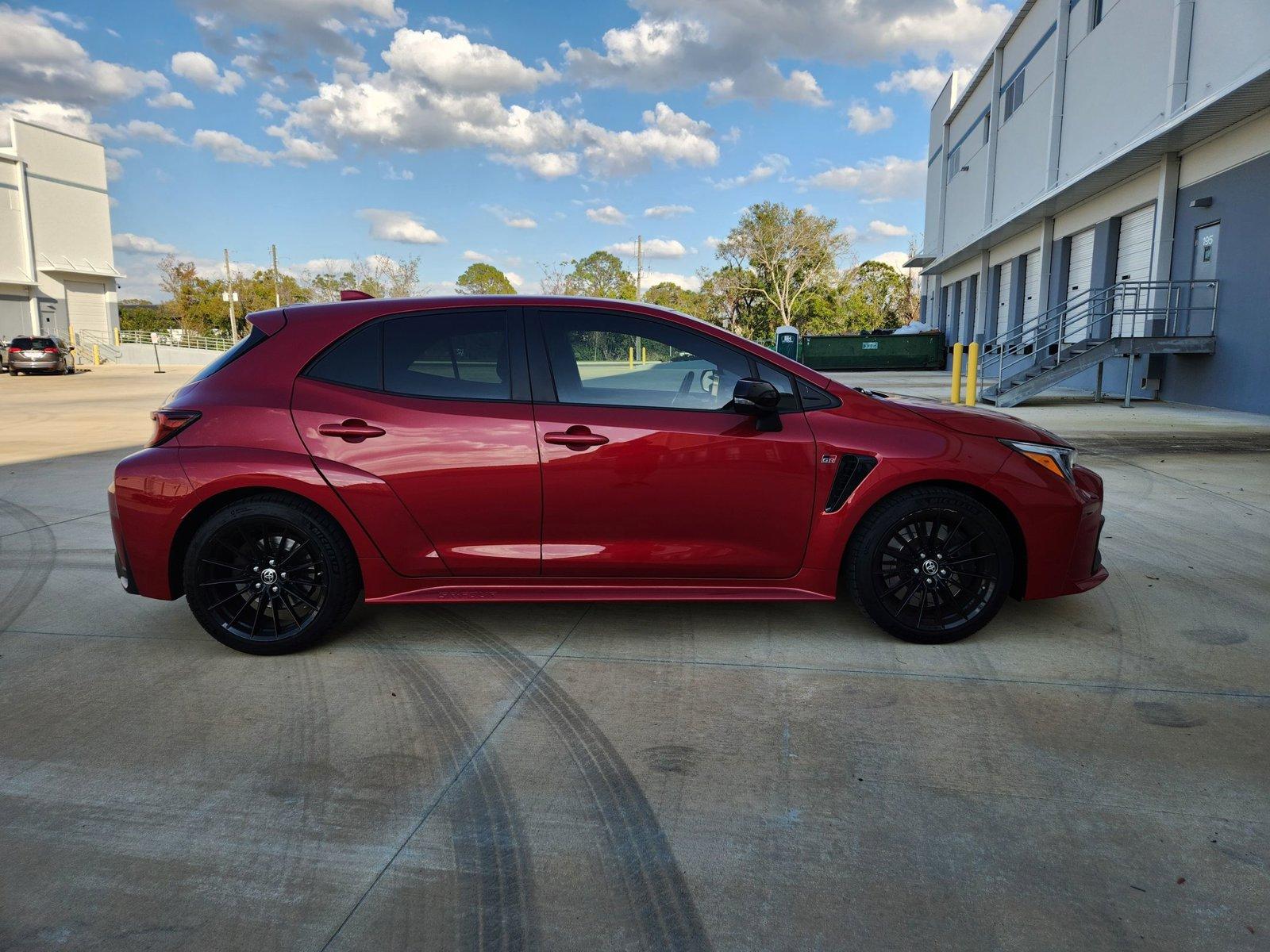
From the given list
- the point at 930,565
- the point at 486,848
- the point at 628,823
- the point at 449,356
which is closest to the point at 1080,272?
the point at 930,565

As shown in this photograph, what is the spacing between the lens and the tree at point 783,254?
57375mm

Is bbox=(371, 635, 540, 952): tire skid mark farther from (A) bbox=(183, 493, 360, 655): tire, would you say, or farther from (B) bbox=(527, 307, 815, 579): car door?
(B) bbox=(527, 307, 815, 579): car door

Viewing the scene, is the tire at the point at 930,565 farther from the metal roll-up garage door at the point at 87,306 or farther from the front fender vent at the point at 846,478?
the metal roll-up garage door at the point at 87,306

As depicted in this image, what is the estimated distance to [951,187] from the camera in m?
37.2

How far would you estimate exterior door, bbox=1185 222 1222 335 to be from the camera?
15.7 metres

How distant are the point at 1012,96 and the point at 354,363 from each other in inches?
1168

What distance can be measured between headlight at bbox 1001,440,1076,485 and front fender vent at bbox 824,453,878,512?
68 cm

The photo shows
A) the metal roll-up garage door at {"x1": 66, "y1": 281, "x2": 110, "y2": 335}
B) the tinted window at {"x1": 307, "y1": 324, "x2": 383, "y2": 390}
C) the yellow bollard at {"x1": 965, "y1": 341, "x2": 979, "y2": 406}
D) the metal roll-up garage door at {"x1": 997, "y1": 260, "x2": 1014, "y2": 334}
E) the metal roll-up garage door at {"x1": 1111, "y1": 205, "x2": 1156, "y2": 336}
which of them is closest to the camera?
the tinted window at {"x1": 307, "y1": 324, "x2": 383, "y2": 390}

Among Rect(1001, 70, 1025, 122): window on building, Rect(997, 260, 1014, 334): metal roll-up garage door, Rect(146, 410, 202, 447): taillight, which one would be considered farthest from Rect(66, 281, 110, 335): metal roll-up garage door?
Rect(146, 410, 202, 447): taillight

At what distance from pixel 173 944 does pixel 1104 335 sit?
20.7 metres

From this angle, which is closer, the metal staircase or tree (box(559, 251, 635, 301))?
the metal staircase

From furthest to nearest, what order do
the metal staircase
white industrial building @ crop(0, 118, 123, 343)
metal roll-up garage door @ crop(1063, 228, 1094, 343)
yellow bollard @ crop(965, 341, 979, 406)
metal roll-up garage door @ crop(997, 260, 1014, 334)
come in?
white industrial building @ crop(0, 118, 123, 343) → metal roll-up garage door @ crop(997, 260, 1014, 334) → metal roll-up garage door @ crop(1063, 228, 1094, 343) → yellow bollard @ crop(965, 341, 979, 406) → the metal staircase

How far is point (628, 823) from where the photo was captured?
265 centimetres

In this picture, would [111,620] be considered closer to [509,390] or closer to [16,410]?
[509,390]
